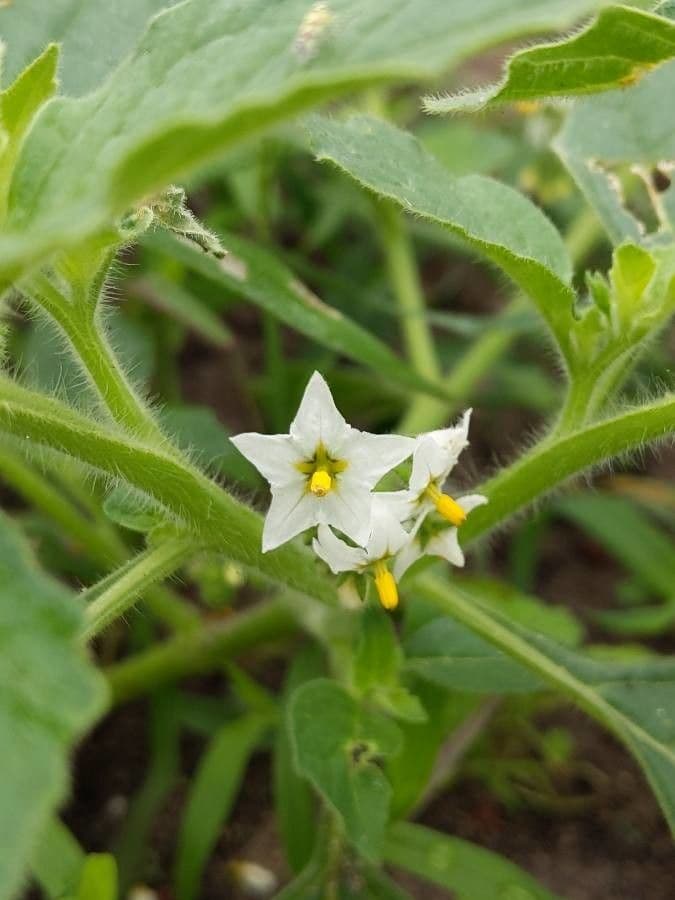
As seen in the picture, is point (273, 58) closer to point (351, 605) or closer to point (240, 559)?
point (240, 559)

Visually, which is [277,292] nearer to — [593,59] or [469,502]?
[469,502]

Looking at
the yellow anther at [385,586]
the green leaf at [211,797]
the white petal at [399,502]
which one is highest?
the white petal at [399,502]

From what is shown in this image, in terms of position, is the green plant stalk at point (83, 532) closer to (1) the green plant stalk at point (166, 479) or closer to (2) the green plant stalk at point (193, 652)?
(2) the green plant stalk at point (193, 652)

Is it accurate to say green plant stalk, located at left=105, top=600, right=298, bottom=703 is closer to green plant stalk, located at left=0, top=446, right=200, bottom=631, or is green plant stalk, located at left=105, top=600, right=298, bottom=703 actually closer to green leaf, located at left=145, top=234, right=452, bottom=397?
green plant stalk, located at left=0, top=446, right=200, bottom=631

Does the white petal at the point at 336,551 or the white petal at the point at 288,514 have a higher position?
the white petal at the point at 288,514

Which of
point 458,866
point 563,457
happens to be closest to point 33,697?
Answer: point 563,457

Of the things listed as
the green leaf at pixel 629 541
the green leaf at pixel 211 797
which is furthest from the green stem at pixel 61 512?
the green leaf at pixel 629 541
